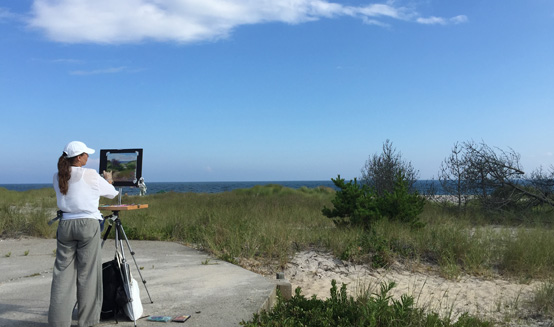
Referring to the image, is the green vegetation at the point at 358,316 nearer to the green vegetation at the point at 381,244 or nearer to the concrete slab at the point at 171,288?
the concrete slab at the point at 171,288

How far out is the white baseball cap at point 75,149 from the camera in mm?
4395

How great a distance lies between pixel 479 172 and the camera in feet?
53.7

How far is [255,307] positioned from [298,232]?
4670mm

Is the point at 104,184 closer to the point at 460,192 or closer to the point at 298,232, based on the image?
the point at 298,232

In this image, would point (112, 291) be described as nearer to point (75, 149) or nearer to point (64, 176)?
point (64, 176)

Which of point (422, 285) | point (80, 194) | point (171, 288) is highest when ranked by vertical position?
point (80, 194)

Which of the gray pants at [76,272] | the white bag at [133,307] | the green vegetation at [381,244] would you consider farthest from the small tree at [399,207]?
the gray pants at [76,272]

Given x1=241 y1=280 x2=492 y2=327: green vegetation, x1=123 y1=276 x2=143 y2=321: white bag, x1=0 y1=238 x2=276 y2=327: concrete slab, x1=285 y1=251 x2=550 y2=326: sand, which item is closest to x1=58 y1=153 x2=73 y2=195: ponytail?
x1=123 y1=276 x2=143 y2=321: white bag

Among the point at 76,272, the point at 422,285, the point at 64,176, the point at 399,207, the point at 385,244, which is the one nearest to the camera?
the point at 64,176

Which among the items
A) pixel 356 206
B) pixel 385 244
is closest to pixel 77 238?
pixel 385 244

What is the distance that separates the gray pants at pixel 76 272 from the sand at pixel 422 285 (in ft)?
10.9

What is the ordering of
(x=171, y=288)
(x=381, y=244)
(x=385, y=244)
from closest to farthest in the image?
(x=171, y=288) < (x=381, y=244) < (x=385, y=244)

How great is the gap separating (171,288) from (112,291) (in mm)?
1246

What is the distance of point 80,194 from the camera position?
173 inches
